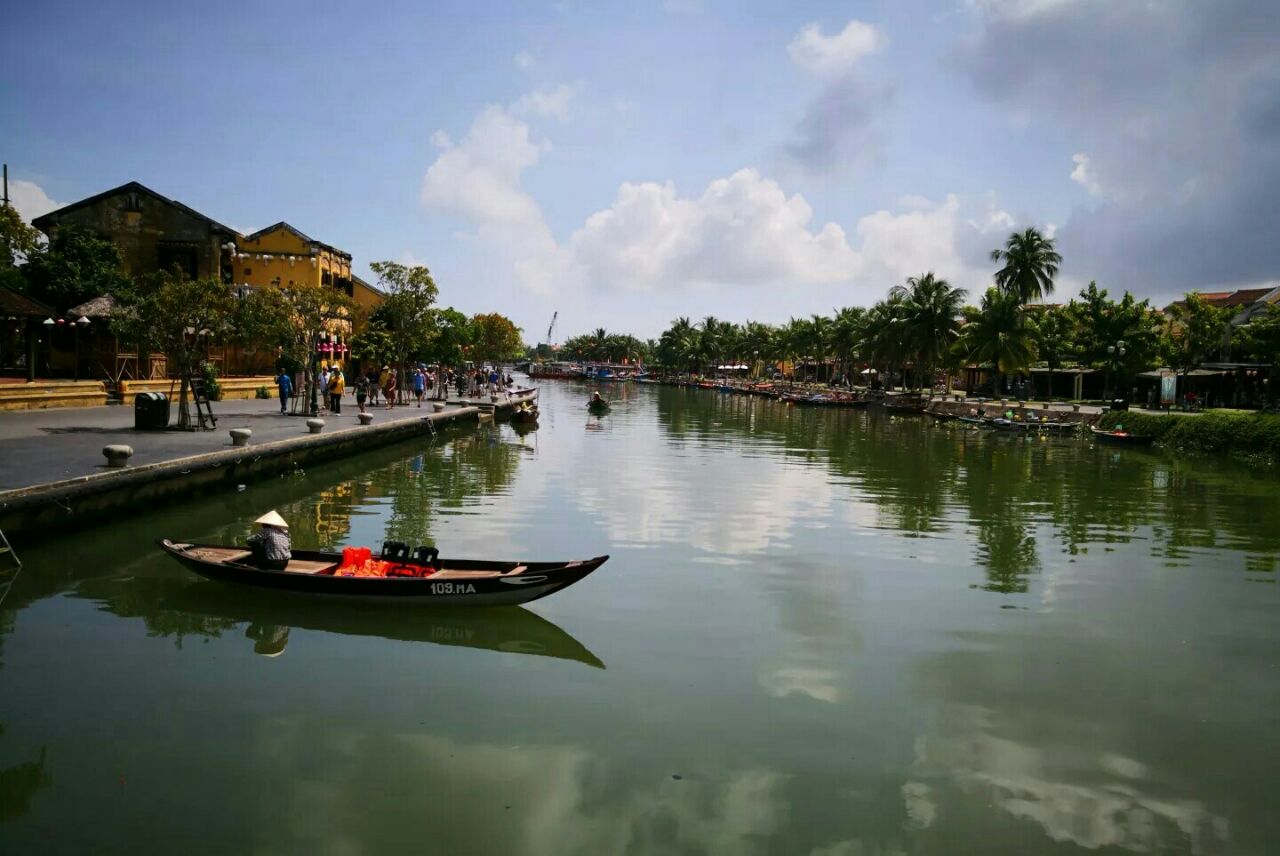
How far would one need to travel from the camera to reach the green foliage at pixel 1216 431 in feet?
125

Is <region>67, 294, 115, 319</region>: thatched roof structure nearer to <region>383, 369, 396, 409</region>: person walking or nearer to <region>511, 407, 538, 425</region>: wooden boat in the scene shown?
<region>383, 369, 396, 409</region>: person walking

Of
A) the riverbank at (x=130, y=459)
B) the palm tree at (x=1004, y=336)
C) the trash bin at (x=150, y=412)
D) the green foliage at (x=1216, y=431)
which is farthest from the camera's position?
the palm tree at (x=1004, y=336)

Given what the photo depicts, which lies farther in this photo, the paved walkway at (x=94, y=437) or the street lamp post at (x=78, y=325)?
the street lamp post at (x=78, y=325)

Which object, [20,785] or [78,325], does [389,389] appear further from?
[20,785]

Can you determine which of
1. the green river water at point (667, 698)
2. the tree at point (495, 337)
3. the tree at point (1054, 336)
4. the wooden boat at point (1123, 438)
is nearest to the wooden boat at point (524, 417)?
the green river water at point (667, 698)

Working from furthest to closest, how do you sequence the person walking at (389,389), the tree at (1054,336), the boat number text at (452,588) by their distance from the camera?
the tree at (1054,336) < the person walking at (389,389) < the boat number text at (452,588)

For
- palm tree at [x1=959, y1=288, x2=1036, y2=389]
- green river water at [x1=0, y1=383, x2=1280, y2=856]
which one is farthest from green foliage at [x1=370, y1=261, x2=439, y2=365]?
palm tree at [x1=959, y1=288, x2=1036, y2=389]

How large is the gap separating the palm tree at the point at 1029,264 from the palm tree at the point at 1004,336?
65.1 inches

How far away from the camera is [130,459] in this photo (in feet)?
65.5

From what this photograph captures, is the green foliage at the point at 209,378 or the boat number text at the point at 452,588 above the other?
the green foliage at the point at 209,378

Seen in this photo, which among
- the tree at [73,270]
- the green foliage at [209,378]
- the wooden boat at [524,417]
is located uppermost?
the tree at [73,270]

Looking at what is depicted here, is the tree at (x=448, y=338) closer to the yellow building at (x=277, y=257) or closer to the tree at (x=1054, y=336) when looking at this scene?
the yellow building at (x=277, y=257)

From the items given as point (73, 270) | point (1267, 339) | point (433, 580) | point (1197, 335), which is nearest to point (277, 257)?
point (73, 270)

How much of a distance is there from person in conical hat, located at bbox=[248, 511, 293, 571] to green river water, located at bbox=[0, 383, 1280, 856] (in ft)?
2.28
